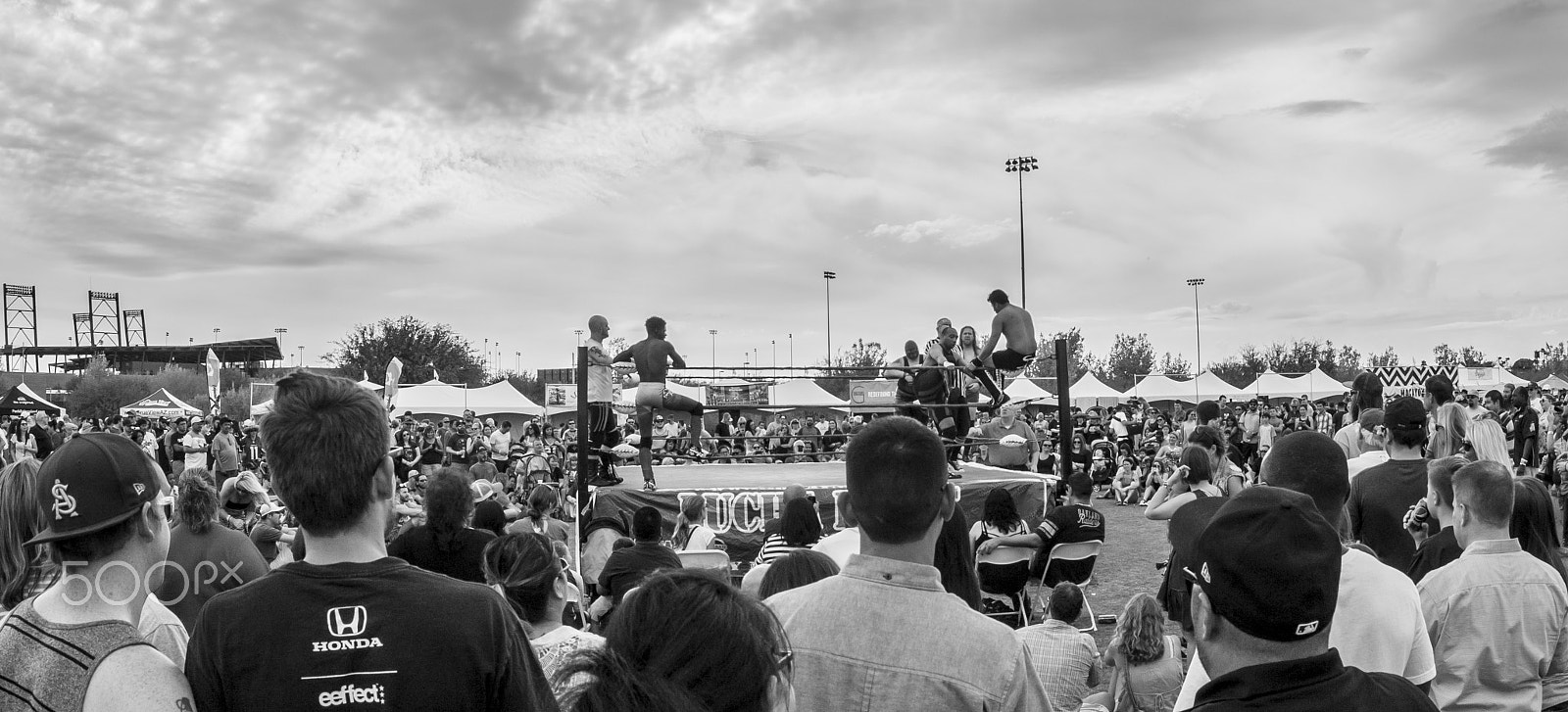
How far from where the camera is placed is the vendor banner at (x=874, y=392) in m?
11.2

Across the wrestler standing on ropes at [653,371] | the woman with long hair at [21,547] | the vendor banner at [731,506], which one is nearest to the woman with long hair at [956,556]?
the woman with long hair at [21,547]

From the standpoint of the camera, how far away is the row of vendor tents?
34.8 metres

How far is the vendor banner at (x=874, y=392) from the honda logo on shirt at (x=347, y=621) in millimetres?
9231

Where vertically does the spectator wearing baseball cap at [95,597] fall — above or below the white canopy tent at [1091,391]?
above

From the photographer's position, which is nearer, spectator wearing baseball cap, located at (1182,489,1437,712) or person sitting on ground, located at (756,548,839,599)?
spectator wearing baseball cap, located at (1182,489,1437,712)

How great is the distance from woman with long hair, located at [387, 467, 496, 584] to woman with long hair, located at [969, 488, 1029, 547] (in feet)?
14.3

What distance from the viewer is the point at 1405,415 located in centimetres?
507

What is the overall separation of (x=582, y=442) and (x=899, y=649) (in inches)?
291

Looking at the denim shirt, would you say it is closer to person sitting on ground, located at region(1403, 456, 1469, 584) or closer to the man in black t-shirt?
person sitting on ground, located at region(1403, 456, 1469, 584)

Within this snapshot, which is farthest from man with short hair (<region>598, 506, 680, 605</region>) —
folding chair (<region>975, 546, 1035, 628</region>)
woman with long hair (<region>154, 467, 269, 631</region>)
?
folding chair (<region>975, 546, 1035, 628</region>)

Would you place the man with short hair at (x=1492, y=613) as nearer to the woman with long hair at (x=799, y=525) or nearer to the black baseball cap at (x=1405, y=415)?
the black baseball cap at (x=1405, y=415)

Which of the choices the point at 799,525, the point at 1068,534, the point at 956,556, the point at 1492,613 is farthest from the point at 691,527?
the point at 1492,613

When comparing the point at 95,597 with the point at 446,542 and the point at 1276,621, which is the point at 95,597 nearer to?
the point at 1276,621

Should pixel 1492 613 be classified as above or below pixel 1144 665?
above
